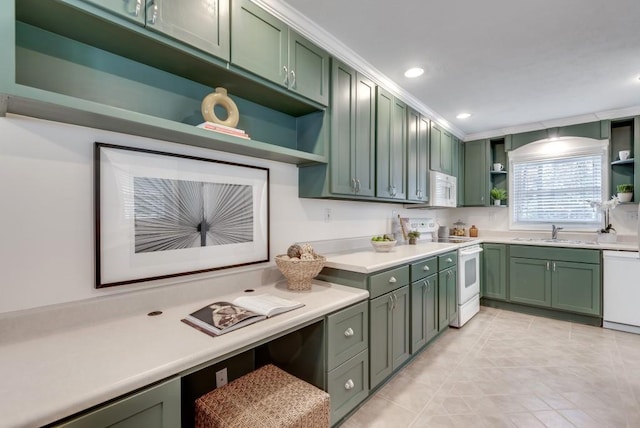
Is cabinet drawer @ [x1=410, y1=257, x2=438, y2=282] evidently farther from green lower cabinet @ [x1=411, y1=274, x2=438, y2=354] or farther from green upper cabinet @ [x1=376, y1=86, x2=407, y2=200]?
green upper cabinet @ [x1=376, y1=86, x2=407, y2=200]

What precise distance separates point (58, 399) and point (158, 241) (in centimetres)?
83

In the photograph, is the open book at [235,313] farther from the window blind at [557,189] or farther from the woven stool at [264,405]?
the window blind at [557,189]

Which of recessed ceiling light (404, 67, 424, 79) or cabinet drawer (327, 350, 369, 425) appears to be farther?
recessed ceiling light (404, 67, 424, 79)

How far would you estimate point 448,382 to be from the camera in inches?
87.7

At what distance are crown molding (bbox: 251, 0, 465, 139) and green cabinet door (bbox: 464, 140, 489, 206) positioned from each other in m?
1.81

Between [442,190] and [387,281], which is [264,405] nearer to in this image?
[387,281]

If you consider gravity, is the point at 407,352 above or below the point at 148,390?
below

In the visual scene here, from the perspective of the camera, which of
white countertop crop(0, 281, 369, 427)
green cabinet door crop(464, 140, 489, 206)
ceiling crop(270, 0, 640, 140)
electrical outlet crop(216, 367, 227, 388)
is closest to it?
white countertop crop(0, 281, 369, 427)

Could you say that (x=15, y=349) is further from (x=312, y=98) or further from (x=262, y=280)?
(x=312, y=98)

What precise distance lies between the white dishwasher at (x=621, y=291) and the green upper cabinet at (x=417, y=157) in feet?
6.76

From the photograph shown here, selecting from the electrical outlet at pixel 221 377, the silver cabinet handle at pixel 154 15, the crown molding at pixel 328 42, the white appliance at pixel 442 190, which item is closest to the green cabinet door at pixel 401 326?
the electrical outlet at pixel 221 377

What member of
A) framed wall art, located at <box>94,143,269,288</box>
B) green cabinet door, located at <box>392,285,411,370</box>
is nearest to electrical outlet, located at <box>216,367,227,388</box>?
framed wall art, located at <box>94,143,269,288</box>

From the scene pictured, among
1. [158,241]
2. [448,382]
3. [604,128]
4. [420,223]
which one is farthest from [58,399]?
[604,128]

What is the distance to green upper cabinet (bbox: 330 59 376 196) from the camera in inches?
85.2
